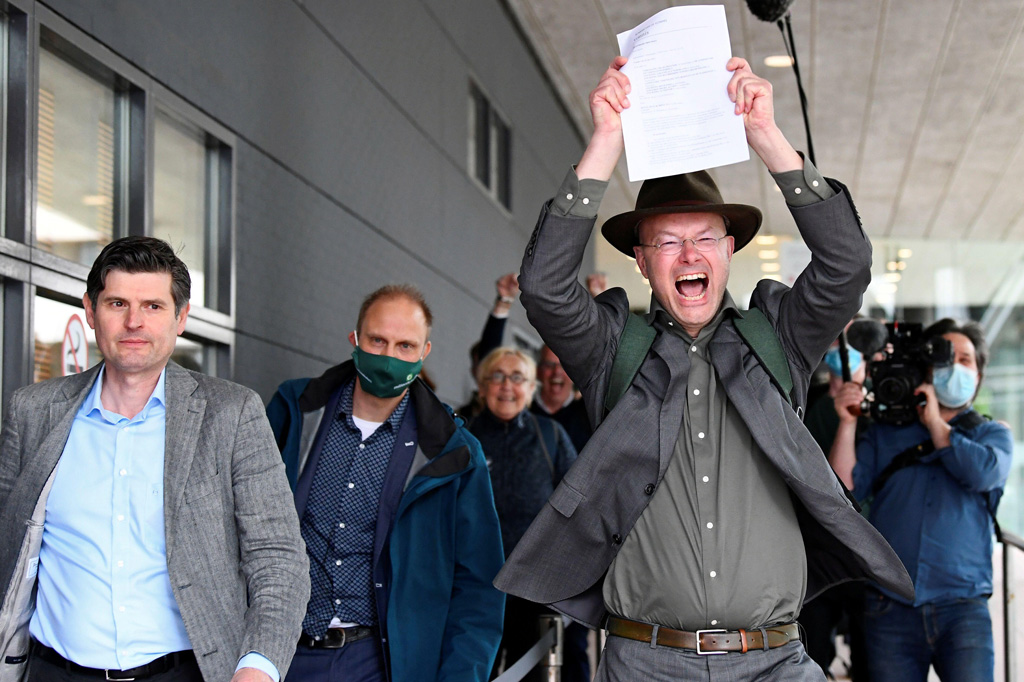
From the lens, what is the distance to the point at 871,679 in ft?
13.9

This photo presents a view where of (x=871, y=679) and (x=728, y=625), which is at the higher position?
(x=728, y=625)

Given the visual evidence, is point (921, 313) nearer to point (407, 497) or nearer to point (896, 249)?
point (896, 249)

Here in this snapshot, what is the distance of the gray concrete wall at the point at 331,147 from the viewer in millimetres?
4242

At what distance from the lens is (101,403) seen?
255 centimetres

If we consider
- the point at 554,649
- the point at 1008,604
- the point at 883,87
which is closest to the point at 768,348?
the point at 554,649

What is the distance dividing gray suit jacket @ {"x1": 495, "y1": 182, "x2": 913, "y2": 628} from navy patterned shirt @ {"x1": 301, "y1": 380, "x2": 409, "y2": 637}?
77 centimetres

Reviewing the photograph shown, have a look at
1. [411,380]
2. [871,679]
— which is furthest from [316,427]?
[871,679]

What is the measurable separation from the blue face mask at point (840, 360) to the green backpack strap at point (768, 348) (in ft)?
6.97

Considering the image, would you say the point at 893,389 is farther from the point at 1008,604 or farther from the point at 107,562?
the point at 107,562

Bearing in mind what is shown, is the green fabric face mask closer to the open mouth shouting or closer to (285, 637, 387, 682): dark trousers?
(285, 637, 387, 682): dark trousers

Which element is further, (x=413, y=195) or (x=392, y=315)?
(x=413, y=195)

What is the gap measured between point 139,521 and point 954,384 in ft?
10.3

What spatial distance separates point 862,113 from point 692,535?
33.4ft

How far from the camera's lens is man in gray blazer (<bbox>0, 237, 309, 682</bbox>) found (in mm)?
2391
